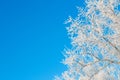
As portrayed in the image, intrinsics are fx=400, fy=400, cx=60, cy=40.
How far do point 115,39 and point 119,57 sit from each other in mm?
969

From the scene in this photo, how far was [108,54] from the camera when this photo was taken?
21547mm

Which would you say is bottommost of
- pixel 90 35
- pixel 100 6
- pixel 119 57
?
pixel 119 57

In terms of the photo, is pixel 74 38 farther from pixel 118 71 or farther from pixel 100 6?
pixel 118 71

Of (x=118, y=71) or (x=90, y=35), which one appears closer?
(x=90, y=35)

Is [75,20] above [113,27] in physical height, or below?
above

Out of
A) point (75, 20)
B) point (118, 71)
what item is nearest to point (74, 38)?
point (75, 20)

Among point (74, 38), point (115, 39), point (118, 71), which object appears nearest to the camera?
point (115, 39)

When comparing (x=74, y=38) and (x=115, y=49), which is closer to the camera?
(x=115, y=49)

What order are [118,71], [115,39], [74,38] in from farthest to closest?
[118,71]
[74,38]
[115,39]

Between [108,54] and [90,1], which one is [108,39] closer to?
[108,54]

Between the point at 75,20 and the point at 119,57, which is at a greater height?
the point at 75,20

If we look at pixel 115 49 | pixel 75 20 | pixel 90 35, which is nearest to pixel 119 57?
pixel 115 49

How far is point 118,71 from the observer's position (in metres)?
25.5

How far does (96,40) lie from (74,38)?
69.0 inches
